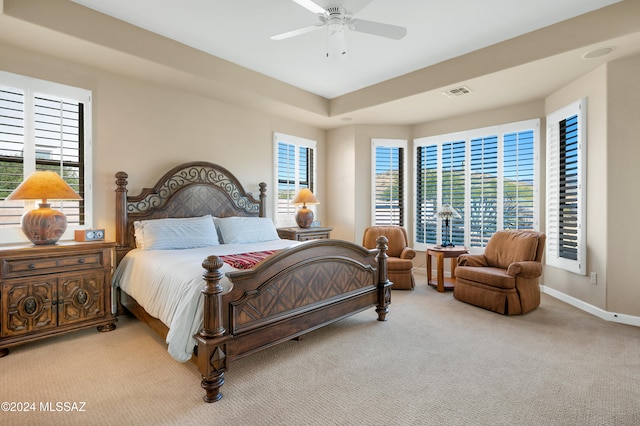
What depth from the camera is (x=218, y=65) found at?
405 cm

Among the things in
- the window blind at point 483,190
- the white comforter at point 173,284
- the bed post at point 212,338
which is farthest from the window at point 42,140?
the window blind at point 483,190

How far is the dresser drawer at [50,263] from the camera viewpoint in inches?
107

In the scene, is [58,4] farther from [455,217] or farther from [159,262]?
[455,217]

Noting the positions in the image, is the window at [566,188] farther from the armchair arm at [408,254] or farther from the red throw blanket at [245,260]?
the red throw blanket at [245,260]

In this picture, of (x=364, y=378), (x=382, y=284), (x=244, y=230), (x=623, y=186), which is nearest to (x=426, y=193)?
(x=623, y=186)

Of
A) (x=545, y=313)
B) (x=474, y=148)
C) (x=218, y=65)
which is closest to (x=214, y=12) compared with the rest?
(x=218, y=65)

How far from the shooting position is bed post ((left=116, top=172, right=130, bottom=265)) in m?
3.71

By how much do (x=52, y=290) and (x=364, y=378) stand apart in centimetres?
286

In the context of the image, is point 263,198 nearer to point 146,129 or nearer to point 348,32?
point 146,129

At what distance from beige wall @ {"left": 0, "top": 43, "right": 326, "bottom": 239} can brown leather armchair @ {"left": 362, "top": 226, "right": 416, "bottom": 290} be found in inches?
83.2

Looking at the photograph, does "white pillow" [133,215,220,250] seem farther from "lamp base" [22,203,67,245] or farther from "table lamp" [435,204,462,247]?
"table lamp" [435,204,462,247]

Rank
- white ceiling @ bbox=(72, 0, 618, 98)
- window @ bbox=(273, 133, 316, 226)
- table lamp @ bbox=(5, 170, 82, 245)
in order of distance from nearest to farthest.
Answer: table lamp @ bbox=(5, 170, 82, 245), white ceiling @ bbox=(72, 0, 618, 98), window @ bbox=(273, 133, 316, 226)

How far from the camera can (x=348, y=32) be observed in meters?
3.54

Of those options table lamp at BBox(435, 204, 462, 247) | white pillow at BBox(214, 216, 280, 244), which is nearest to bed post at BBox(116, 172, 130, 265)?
white pillow at BBox(214, 216, 280, 244)
